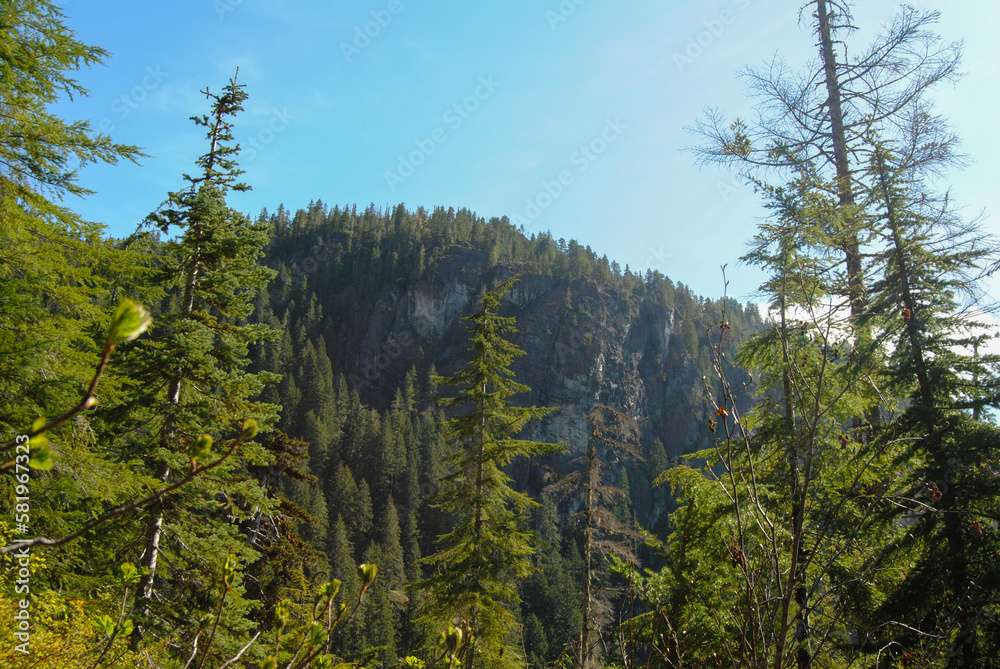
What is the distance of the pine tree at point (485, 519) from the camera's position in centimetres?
779

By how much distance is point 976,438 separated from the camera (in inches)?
183

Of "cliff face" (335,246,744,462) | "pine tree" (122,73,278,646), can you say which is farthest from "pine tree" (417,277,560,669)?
"cliff face" (335,246,744,462)

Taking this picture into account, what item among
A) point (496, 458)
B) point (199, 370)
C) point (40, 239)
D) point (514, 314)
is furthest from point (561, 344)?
point (40, 239)

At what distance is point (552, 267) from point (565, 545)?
47.9 meters

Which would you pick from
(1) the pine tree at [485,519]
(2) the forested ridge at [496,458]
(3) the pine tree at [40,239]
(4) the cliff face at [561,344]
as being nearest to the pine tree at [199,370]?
(2) the forested ridge at [496,458]

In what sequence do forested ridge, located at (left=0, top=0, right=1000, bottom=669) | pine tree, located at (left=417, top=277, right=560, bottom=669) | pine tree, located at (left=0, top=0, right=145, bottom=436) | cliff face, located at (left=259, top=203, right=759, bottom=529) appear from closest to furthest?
1. forested ridge, located at (left=0, top=0, right=1000, bottom=669)
2. pine tree, located at (left=0, top=0, right=145, bottom=436)
3. pine tree, located at (left=417, top=277, right=560, bottom=669)
4. cliff face, located at (left=259, top=203, right=759, bottom=529)

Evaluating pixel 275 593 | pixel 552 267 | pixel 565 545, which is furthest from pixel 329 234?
pixel 275 593

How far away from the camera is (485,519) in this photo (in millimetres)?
8367

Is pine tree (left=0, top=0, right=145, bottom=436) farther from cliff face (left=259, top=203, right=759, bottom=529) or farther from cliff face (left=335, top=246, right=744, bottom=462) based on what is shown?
cliff face (left=335, top=246, right=744, bottom=462)

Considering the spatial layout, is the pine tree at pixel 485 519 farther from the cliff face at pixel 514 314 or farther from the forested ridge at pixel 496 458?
the cliff face at pixel 514 314

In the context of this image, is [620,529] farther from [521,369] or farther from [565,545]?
[521,369]

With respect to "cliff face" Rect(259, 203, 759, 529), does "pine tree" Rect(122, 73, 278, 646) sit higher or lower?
lower

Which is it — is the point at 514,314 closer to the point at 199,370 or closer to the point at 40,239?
the point at 199,370

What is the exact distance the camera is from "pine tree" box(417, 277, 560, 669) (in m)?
7.79
